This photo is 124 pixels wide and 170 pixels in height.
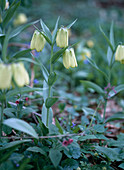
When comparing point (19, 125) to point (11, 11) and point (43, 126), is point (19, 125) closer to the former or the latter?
point (43, 126)

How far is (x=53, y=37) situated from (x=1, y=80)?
49cm

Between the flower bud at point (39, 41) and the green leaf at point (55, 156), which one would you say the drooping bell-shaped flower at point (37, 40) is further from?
the green leaf at point (55, 156)

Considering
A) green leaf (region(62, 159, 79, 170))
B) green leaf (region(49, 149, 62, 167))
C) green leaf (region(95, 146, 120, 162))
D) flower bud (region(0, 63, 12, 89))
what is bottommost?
green leaf (region(62, 159, 79, 170))

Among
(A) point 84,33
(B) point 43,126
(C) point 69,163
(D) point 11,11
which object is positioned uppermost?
(A) point 84,33

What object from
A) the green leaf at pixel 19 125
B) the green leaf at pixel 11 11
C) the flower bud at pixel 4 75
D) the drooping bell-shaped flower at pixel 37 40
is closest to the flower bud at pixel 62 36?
the drooping bell-shaped flower at pixel 37 40

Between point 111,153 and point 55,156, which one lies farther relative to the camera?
point 111,153

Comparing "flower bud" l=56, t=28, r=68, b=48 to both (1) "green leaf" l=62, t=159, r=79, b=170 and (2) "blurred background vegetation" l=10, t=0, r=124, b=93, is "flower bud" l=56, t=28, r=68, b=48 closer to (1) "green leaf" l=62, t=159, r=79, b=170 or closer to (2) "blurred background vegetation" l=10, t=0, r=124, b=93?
(2) "blurred background vegetation" l=10, t=0, r=124, b=93

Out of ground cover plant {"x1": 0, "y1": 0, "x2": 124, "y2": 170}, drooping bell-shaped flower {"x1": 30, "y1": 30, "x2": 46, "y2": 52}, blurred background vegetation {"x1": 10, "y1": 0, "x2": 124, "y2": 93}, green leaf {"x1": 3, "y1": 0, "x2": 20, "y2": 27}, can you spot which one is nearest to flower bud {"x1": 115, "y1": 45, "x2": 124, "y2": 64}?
ground cover plant {"x1": 0, "y1": 0, "x2": 124, "y2": 170}

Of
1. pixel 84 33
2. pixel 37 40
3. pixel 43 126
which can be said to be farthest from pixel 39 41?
pixel 84 33

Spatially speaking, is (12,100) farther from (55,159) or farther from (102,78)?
(102,78)

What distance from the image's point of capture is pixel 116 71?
2.75m

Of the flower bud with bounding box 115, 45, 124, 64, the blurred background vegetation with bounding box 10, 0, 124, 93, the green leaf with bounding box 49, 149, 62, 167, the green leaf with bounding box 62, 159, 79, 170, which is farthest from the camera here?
the blurred background vegetation with bounding box 10, 0, 124, 93

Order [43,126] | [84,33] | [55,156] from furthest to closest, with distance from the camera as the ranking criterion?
[84,33] → [43,126] → [55,156]

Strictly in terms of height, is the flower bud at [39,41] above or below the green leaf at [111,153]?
above
